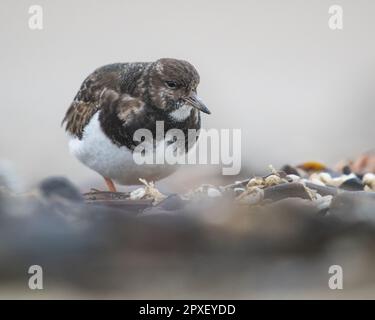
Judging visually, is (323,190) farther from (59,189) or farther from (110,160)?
(59,189)

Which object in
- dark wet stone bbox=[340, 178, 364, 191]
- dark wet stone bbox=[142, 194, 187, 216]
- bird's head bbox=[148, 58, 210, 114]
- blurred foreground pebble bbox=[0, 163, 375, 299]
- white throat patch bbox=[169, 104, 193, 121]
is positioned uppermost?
bird's head bbox=[148, 58, 210, 114]

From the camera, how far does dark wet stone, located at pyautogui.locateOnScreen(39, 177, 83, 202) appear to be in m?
1.71

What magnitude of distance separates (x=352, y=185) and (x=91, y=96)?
0.74 metres

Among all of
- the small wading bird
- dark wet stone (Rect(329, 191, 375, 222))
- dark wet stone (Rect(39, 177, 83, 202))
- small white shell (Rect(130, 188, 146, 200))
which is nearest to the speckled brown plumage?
the small wading bird

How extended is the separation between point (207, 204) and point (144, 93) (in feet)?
1.35

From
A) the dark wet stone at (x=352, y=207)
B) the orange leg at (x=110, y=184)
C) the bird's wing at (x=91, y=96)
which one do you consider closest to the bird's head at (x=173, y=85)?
the bird's wing at (x=91, y=96)

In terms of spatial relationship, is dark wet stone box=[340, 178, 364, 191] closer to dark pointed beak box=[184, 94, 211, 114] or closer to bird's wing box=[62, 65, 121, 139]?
dark pointed beak box=[184, 94, 211, 114]

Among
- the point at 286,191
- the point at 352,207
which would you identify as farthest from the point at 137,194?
the point at 352,207

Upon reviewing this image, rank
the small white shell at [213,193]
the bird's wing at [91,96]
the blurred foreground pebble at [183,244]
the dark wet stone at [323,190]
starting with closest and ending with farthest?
the blurred foreground pebble at [183,244] → the small white shell at [213,193] → the dark wet stone at [323,190] → the bird's wing at [91,96]

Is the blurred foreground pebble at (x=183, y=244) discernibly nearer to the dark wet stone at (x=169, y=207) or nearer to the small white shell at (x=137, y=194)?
the dark wet stone at (x=169, y=207)

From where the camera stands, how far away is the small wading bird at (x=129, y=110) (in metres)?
1.92

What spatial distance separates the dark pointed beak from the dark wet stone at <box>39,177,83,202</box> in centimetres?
35

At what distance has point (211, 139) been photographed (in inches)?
77.5

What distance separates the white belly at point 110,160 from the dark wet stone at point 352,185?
0.48 meters
